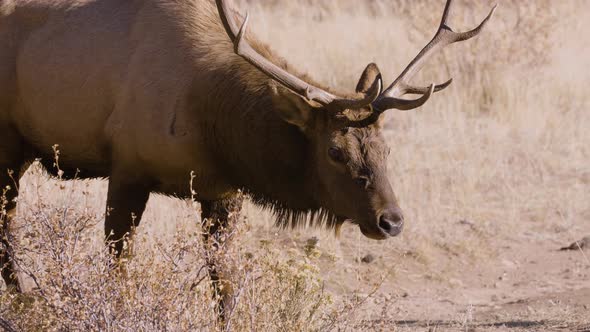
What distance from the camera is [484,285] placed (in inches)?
344

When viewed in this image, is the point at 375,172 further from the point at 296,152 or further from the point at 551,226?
the point at 551,226

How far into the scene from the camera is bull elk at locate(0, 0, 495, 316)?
19.9 ft

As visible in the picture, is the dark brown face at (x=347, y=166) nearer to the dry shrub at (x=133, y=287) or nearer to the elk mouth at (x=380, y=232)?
the elk mouth at (x=380, y=232)

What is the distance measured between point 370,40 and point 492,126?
149 inches

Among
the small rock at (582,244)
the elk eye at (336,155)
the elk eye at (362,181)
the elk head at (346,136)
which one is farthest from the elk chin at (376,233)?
the small rock at (582,244)

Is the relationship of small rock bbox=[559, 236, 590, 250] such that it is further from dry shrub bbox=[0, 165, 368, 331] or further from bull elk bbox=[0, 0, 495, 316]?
dry shrub bbox=[0, 165, 368, 331]

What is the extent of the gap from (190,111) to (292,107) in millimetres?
654

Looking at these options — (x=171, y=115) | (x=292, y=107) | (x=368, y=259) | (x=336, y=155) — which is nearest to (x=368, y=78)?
(x=292, y=107)

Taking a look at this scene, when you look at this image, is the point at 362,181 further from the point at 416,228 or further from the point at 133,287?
the point at 416,228

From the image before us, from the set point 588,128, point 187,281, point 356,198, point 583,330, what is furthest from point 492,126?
point 187,281

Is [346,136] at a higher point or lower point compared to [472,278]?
higher

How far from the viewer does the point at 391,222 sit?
18.9 feet

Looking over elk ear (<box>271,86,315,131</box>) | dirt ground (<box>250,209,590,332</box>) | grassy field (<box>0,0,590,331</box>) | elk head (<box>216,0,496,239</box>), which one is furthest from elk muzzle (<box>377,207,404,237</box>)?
dirt ground (<box>250,209,590,332</box>)

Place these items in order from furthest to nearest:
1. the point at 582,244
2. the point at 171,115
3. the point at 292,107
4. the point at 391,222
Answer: the point at 582,244, the point at 171,115, the point at 292,107, the point at 391,222
